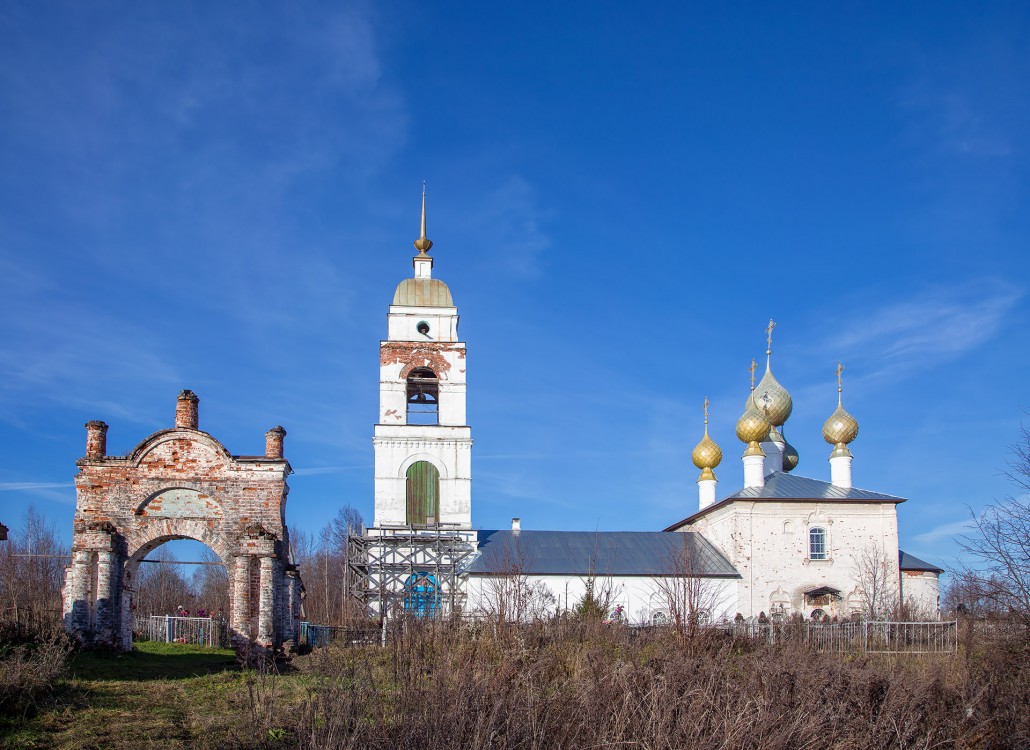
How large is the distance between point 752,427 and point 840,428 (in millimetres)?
3340

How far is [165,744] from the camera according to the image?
7.95 meters

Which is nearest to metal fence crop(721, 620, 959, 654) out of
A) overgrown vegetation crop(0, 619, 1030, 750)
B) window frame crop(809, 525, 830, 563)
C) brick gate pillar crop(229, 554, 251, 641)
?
overgrown vegetation crop(0, 619, 1030, 750)

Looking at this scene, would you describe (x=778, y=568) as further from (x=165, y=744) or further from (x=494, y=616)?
(x=165, y=744)

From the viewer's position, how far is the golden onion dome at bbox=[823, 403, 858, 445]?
34062mm

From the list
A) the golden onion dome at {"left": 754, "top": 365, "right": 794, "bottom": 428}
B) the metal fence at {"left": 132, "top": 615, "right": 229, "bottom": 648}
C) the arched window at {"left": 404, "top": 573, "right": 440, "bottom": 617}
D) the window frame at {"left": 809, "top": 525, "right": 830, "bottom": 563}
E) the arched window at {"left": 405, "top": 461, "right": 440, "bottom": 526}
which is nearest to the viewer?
the arched window at {"left": 404, "top": 573, "right": 440, "bottom": 617}

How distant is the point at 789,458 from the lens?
121ft

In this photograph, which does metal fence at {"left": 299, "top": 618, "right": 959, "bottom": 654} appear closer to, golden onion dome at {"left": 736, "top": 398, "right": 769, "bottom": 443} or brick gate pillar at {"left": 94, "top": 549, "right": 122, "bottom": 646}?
brick gate pillar at {"left": 94, "top": 549, "right": 122, "bottom": 646}

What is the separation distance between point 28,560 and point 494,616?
122 feet

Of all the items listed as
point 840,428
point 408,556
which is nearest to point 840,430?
point 840,428

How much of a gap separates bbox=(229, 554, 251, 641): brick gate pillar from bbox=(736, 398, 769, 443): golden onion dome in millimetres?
21066

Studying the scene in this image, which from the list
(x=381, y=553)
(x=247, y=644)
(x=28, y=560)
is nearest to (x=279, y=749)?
(x=247, y=644)

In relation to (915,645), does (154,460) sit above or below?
above

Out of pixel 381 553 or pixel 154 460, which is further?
pixel 381 553

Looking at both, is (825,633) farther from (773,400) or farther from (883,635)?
(773,400)
